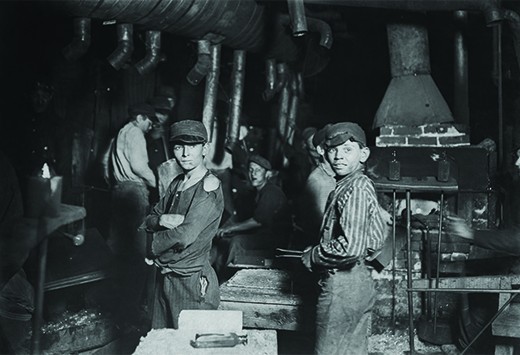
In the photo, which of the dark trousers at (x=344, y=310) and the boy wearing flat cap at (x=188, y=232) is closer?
the dark trousers at (x=344, y=310)

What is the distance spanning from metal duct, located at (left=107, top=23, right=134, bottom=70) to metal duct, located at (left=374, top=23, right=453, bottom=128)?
269cm

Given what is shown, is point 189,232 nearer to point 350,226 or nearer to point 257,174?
point 350,226

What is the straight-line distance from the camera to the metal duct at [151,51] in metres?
5.64

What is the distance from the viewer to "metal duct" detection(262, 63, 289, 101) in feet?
26.2

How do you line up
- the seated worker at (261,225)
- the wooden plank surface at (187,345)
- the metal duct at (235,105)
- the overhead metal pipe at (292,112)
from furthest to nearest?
the overhead metal pipe at (292,112)
the metal duct at (235,105)
the seated worker at (261,225)
the wooden plank surface at (187,345)

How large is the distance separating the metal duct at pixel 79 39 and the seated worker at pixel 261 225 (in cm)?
234

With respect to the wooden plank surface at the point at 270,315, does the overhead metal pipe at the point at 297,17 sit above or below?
above

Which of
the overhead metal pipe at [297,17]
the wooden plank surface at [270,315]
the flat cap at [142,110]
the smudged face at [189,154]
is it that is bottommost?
the wooden plank surface at [270,315]

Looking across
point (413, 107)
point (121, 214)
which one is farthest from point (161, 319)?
point (413, 107)

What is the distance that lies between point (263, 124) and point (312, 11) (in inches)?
114

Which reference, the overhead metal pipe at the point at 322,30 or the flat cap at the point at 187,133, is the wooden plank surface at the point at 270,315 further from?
the overhead metal pipe at the point at 322,30

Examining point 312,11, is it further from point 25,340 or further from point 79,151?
point 25,340

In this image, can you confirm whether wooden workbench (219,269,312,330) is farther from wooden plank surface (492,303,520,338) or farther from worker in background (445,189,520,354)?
wooden plank surface (492,303,520,338)

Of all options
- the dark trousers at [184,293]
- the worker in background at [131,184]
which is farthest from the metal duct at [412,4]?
the dark trousers at [184,293]
